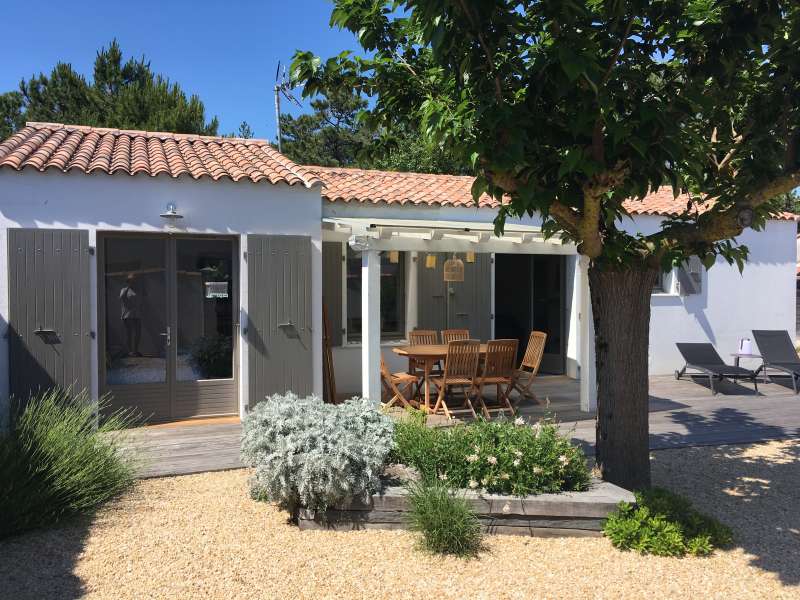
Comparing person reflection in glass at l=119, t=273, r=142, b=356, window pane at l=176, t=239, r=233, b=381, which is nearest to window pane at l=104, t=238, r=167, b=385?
person reflection in glass at l=119, t=273, r=142, b=356

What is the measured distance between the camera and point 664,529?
4148 millimetres

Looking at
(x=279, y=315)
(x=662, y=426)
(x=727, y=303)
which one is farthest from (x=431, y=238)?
(x=727, y=303)

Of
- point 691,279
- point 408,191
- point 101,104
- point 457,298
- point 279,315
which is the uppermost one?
point 101,104

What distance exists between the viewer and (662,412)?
8.76 metres

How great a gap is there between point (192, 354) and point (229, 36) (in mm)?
13128

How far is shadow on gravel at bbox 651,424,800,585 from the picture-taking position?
167 inches

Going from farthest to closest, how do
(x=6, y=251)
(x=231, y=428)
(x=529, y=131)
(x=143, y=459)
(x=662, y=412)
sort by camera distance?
(x=662, y=412)
(x=231, y=428)
(x=6, y=251)
(x=143, y=459)
(x=529, y=131)

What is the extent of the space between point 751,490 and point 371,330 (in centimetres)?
410

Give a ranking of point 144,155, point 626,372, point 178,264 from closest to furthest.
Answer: point 626,372 → point 178,264 → point 144,155

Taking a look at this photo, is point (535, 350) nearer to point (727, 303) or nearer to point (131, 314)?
point (131, 314)

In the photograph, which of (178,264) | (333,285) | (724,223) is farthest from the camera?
(333,285)

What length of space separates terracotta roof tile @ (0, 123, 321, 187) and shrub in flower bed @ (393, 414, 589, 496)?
4294 mm

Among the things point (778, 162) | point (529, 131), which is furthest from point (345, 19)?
point (778, 162)

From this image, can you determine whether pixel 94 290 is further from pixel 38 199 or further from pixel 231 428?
pixel 231 428
